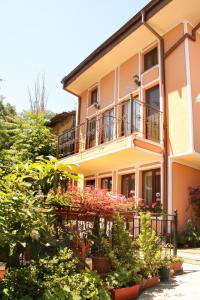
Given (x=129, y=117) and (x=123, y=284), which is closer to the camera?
(x=123, y=284)

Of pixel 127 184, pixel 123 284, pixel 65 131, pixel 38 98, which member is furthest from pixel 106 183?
pixel 38 98

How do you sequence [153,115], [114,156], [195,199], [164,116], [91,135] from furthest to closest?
[91,135] → [153,115] → [114,156] → [164,116] → [195,199]

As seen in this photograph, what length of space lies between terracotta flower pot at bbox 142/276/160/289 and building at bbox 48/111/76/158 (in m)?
8.98

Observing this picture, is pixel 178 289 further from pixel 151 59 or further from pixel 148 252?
pixel 151 59

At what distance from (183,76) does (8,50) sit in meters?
9.64

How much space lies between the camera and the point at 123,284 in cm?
473

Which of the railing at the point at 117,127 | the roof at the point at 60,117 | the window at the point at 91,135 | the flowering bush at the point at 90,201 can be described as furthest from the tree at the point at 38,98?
the flowering bush at the point at 90,201

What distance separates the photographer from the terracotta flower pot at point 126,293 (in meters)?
4.54

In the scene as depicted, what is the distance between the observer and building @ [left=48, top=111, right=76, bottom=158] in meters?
15.5

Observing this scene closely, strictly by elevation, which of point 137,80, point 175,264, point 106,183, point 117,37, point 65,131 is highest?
point 117,37

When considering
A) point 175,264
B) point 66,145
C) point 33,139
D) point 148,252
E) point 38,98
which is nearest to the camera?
point 148,252

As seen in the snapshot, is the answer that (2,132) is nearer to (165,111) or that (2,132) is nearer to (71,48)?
(71,48)

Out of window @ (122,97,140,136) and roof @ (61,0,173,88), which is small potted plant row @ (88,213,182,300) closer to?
window @ (122,97,140,136)

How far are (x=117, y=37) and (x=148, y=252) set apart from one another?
33.0 ft
